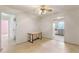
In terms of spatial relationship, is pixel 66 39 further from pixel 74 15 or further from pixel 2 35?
pixel 2 35

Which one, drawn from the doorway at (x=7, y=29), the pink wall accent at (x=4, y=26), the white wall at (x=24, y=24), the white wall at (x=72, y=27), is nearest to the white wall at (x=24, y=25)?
the white wall at (x=24, y=24)

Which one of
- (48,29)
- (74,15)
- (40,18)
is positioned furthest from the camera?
(74,15)

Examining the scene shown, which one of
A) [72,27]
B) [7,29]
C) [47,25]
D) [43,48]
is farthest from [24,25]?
[72,27]

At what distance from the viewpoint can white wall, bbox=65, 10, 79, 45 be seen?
359 cm

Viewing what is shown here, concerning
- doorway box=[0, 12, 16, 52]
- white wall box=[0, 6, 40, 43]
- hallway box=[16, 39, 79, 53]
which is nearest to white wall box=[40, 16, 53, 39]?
white wall box=[0, 6, 40, 43]

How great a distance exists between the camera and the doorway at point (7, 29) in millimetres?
2215

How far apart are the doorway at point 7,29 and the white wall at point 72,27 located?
7.47 ft

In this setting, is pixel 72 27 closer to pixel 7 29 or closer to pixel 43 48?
pixel 43 48

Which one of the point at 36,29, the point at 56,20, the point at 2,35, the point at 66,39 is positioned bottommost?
the point at 66,39

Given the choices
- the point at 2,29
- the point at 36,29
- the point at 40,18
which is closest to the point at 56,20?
the point at 40,18
